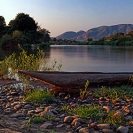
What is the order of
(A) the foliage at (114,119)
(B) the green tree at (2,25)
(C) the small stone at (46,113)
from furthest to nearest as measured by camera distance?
(B) the green tree at (2,25)
(C) the small stone at (46,113)
(A) the foliage at (114,119)

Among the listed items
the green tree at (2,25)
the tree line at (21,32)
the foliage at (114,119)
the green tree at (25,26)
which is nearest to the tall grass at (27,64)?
Answer: the foliage at (114,119)

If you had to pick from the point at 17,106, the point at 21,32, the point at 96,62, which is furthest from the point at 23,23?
the point at 17,106

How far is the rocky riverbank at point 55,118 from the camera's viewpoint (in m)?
3.87

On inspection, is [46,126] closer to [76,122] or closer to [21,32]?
[76,122]

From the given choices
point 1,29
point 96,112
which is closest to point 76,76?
point 96,112

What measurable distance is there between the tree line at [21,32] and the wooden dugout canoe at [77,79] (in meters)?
32.8

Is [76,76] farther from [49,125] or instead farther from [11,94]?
[49,125]

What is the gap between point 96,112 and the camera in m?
4.64

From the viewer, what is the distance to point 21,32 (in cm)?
4281

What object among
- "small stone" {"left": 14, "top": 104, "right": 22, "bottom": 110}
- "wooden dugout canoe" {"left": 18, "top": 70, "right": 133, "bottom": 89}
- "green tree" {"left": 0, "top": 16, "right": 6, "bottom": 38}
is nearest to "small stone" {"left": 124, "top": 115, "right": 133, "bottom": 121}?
"small stone" {"left": 14, "top": 104, "right": 22, "bottom": 110}

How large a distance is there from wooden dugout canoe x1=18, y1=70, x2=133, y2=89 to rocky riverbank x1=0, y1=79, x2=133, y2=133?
2.49ft

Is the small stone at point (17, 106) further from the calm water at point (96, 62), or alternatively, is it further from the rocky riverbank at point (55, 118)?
the calm water at point (96, 62)

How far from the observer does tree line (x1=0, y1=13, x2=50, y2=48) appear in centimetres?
3931

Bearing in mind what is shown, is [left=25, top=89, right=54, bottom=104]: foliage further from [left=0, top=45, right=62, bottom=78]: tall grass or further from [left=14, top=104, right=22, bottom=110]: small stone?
[left=0, top=45, right=62, bottom=78]: tall grass
